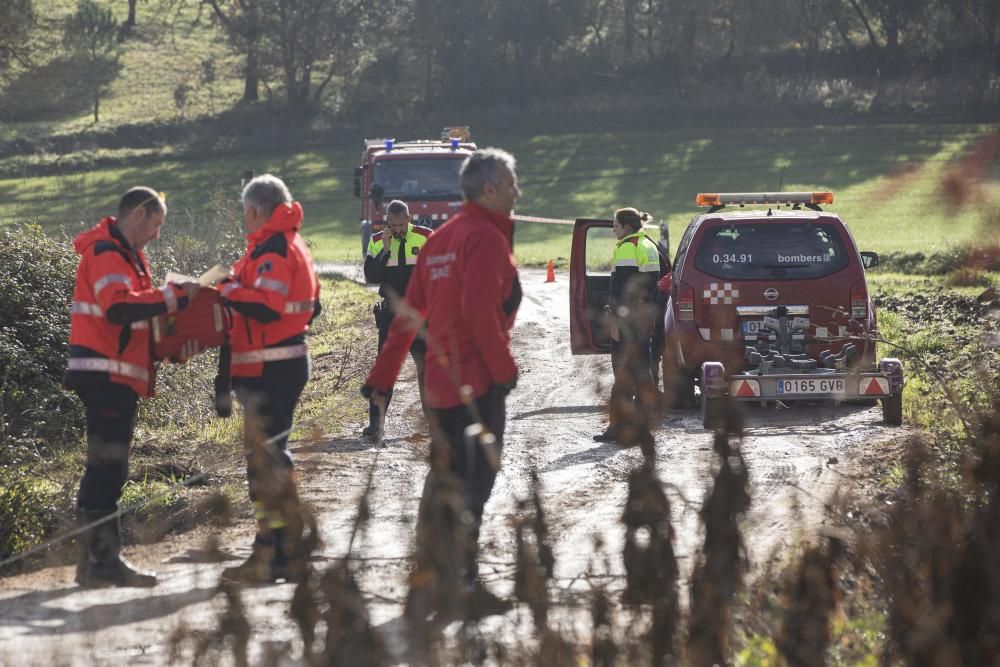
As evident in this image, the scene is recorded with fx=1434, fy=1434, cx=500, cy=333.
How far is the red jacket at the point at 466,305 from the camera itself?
19.1ft

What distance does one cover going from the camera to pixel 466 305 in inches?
230

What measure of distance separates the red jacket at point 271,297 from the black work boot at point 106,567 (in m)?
0.97

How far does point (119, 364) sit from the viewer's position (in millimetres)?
6715

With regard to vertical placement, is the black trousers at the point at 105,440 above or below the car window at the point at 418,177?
above

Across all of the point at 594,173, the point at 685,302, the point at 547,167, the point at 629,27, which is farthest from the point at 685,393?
the point at 629,27

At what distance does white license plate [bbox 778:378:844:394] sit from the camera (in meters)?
11.0

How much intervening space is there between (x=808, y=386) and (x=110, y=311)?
6.07 m

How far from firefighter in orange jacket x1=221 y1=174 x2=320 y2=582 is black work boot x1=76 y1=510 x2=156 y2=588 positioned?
0.55m

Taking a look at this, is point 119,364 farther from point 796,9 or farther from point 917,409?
point 796,9

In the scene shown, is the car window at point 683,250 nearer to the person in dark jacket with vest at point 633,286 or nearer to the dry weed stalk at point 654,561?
the person in dark jacket with vest at point 633,286

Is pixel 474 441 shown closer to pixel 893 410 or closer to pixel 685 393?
pixel 893 410

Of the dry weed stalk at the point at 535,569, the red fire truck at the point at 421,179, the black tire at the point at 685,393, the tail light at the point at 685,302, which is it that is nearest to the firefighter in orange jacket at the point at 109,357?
the dry weed stalk at the point at 535,569

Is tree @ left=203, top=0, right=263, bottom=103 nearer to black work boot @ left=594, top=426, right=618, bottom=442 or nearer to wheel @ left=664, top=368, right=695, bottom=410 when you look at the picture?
wheel @ left=664, top=368, right=695, bottom=410

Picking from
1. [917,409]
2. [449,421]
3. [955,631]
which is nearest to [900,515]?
[955,631]
